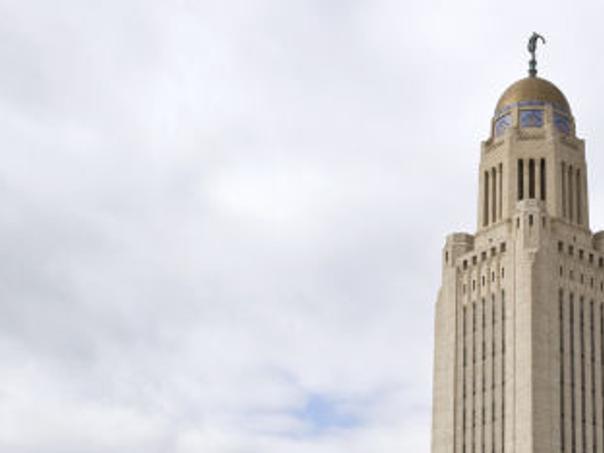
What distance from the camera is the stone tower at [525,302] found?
98875mm

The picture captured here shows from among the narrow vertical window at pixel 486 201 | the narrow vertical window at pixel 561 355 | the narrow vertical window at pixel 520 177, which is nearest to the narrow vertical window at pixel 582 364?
the narrow vertical window at pixel 561 355

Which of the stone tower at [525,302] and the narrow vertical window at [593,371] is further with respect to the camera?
the narrow vertical window at [593,371]

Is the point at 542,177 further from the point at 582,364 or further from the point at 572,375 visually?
the point at 572,375

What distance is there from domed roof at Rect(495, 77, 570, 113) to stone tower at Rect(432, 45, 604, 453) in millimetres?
114

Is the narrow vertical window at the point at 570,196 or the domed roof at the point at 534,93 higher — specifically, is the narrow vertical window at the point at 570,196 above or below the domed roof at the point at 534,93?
below

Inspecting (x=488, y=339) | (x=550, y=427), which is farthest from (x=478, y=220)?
(x=550, y=427)

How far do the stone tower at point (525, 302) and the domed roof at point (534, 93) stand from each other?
0.37 ft

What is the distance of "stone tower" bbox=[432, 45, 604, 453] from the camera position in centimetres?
9888

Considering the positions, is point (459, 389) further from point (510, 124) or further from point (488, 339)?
point (510, 124)

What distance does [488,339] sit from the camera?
104 metres

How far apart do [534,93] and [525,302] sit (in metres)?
21.4

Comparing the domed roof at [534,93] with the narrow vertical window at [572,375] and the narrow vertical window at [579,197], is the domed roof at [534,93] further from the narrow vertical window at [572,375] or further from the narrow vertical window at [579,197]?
the narrow vertical window at [572,375]

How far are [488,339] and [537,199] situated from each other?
1247cm

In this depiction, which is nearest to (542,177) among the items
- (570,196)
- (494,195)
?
(570,196)
